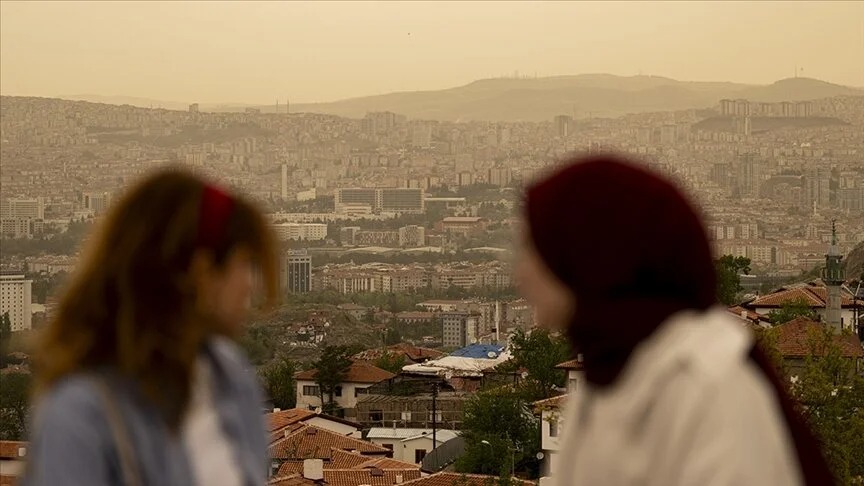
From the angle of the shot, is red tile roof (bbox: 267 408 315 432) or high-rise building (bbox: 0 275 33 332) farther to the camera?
high-rise building (bbox: 0 275 33 332)

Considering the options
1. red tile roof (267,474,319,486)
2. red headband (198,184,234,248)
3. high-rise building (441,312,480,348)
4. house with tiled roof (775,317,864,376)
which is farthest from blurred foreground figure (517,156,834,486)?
high-rise building (441,312,480,348)

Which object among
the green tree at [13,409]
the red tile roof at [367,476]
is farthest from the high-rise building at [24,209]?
the red tile roof at [367,476]

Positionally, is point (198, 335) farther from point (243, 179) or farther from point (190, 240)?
point (243, 179)

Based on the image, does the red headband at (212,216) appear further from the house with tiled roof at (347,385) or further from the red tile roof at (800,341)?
the house with tiled roof at (347,385)

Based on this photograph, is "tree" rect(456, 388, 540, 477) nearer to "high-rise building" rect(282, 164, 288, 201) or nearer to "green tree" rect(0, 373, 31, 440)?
"green tree" rect(0, 373, 31, 440)

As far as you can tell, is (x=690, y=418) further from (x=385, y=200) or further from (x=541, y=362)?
(x=385, y=200)

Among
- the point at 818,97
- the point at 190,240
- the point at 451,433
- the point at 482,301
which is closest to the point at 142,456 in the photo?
the point at 190,240
